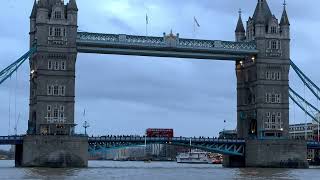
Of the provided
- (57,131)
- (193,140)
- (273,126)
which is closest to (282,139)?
(273,126)

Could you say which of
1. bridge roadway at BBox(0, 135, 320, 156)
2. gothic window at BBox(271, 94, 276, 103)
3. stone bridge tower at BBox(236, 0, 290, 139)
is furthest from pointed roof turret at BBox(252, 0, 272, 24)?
bridge roadway at BBox(0, 135, 320, 156)

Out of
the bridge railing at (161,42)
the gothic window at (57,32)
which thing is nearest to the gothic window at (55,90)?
the bridge railing at (161,42)

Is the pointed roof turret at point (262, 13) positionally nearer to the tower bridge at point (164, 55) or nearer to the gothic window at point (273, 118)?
the tower bridge at point (164, 55)

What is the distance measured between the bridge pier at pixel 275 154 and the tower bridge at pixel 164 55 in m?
0.19

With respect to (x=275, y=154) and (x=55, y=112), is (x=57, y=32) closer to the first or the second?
(x=55, y=112)

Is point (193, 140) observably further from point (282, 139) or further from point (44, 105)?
point (44, 105)

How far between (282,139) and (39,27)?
5130 centimetres

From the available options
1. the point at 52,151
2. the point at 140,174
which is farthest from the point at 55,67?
the point at 140,174

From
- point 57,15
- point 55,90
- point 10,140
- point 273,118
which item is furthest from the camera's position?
point 273,118

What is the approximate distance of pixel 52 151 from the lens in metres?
135

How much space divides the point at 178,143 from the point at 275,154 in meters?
18.8

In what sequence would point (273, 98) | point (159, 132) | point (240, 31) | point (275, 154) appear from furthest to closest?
point (240, 31), point (159, 132), point (273, 98), point (275, 154)

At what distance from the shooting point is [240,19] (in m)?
167

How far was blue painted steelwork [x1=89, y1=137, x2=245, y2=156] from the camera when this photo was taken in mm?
144375
